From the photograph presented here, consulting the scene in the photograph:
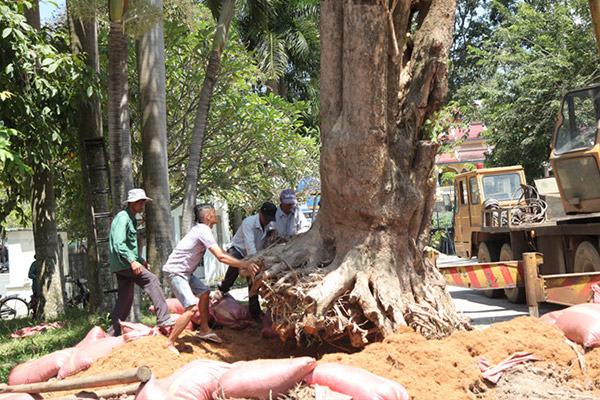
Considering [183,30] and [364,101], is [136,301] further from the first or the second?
[183,30]

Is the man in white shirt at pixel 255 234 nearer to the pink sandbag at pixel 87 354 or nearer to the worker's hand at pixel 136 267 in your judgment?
Result: the worker's hand at pixel 136 267

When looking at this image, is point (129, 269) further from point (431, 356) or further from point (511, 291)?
point (511, 291)

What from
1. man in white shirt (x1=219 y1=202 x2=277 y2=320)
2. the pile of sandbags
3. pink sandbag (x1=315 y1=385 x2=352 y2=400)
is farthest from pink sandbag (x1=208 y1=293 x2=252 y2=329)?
pink sandbag (x1=315 y1=385 x2=352 y2=400)

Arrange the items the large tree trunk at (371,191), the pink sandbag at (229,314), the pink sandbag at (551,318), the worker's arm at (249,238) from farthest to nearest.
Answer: the worker's arm at (249,238) < the pink sandbag at (229,314) < the pink sandbag at (551,318) < the large tree trunk at (371,191)

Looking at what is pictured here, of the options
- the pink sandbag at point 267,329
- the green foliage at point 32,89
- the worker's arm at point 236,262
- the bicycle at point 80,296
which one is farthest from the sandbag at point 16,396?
the bicycle at point 80,296

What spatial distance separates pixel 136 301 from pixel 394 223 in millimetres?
5044

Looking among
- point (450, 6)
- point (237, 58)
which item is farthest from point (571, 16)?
point (450, 6)

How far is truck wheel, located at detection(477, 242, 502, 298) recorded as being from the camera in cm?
1509

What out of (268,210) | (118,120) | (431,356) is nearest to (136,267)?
(268,210)

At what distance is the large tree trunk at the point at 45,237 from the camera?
13680 millimetres

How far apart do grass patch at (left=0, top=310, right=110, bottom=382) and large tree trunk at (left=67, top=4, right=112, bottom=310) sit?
0.77 metres

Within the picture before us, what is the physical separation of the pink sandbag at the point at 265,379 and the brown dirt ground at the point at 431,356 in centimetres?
84

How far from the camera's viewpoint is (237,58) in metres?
18.8

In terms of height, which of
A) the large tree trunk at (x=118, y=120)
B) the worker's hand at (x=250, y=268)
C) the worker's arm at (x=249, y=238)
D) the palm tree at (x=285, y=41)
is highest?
the palm tree at (x=285, y=41)
